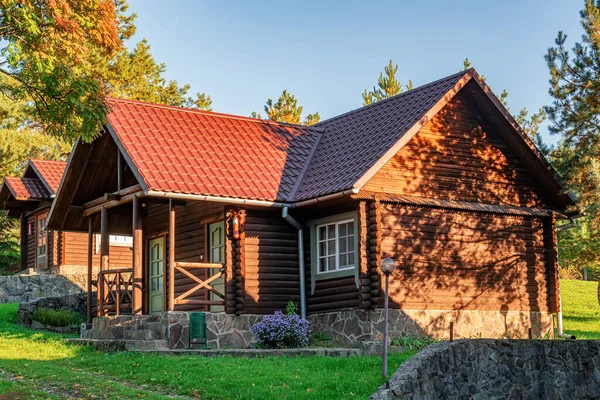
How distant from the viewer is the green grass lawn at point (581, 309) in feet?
84.9

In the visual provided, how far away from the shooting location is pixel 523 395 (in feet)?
54.7

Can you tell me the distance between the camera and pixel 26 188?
33812 millimetres

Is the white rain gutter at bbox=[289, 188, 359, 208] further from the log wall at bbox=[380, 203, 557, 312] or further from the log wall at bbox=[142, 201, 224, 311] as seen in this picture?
the log wall at bbox=[142, 201, 224, 311]

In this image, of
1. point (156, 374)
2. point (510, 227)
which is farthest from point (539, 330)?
point (156, 374)

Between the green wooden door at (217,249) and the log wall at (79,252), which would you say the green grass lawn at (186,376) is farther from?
the log wall at (79,252)

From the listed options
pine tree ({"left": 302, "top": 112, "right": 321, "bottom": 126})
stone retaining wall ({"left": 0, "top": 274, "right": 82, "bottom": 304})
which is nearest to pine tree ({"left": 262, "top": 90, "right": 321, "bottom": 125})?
pine tree ({"left": 302, "top": 112, "right": 321, "bottom": 126})

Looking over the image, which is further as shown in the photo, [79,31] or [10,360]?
[10,360]

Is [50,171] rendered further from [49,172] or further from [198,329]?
[198,329]

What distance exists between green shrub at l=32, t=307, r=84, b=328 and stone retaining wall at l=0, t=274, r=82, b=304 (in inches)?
228

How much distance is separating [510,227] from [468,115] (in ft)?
9.37

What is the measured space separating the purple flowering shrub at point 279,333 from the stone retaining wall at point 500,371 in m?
4.57

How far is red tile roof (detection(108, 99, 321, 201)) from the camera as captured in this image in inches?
784

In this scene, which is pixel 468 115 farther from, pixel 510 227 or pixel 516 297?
pixel 516 297

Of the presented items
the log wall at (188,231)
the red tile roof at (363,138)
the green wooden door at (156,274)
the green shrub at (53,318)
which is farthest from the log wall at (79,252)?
the red tile roof at (363,138)
